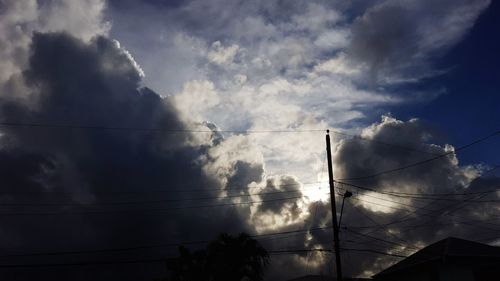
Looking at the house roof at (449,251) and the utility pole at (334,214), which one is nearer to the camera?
the utility pole at (334,214)

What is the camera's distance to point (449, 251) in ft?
102

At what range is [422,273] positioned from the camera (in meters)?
33.1

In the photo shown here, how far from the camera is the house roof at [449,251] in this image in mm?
31125

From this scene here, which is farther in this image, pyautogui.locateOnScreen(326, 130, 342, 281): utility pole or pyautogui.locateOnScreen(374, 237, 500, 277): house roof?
pyautogui.locateOnScreen(374, 237, 500, 277): house roof

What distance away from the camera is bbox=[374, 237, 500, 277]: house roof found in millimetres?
31125

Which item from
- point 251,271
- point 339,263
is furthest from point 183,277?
point 339,263

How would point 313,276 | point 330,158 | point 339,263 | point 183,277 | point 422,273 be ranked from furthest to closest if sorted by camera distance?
1. point 313,276
2. point 183,277
3. point 422,273
4. point 330,158
5. point 339,263

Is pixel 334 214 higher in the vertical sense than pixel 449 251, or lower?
higher

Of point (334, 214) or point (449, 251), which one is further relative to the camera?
point (449, 251)

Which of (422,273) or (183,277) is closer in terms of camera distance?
(422,273)

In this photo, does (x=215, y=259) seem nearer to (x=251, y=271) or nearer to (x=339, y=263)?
(x=251, y=271)

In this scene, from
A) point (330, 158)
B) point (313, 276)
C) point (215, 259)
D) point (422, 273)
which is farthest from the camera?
point (313, 276)

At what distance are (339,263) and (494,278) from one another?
12.2 meters

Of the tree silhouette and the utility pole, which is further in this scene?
the tree silhouette
